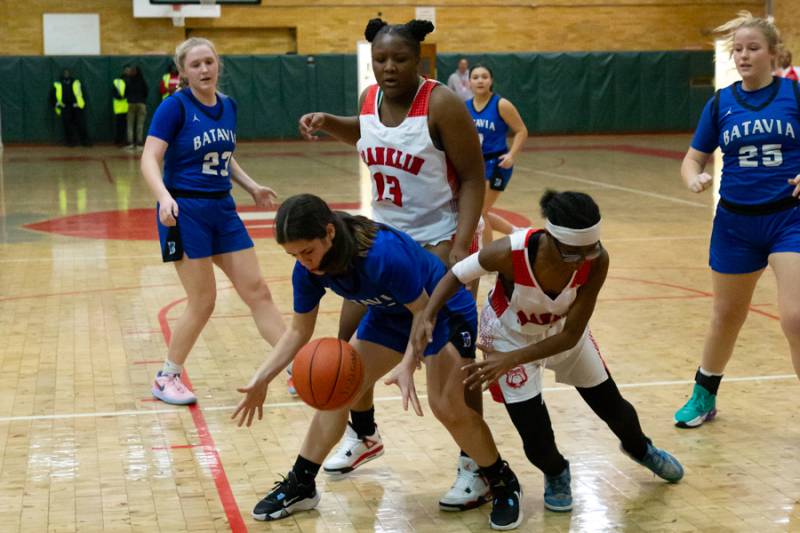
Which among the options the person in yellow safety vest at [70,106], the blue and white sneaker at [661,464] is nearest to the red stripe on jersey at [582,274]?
the blue and white sneaker at [661,464]

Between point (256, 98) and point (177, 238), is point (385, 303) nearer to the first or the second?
point (177, 238)

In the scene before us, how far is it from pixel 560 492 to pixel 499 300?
2.67 ft

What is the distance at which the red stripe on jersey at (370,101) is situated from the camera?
478cm

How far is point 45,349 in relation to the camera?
7.38 meters

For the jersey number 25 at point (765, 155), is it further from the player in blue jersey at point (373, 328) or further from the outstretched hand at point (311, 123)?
the outstretched hand at point (311, 123)

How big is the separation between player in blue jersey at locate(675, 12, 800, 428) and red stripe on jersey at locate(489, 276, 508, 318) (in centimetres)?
130

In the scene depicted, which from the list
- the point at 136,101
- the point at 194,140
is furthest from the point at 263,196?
the point at 136,101

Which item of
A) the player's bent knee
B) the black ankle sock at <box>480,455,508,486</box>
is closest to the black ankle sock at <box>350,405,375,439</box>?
the black ankle sock at <box>480,455,508,486</box>

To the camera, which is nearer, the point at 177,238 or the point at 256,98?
the point at 177,238

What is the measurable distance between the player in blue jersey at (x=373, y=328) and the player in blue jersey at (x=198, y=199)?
180 centimetres

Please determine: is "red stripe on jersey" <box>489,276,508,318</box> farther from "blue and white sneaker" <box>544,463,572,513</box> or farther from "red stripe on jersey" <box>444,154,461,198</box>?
"blue and white sneaker" <box>544,463,572,513</box>

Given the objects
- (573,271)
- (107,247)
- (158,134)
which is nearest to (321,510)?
(573,271)

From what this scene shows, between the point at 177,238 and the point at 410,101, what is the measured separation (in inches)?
77.8

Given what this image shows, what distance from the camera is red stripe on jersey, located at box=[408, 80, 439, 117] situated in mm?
4641
